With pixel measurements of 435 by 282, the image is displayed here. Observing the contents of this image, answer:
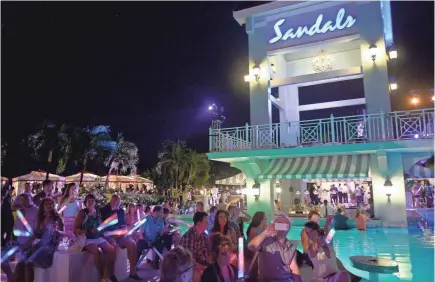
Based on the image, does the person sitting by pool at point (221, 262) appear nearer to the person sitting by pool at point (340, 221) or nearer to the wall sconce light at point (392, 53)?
the person sitting by pool at point (340, 221)

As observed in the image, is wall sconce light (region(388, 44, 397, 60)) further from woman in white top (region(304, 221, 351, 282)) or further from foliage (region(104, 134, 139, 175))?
Answer: foliage (region(104, 134, 139, 175))

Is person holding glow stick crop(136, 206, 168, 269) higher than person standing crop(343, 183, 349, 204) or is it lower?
lower

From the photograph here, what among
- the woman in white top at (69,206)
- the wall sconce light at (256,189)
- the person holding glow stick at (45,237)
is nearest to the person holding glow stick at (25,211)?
the person holding glow stick at (45,237)

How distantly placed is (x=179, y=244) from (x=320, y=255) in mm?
2075

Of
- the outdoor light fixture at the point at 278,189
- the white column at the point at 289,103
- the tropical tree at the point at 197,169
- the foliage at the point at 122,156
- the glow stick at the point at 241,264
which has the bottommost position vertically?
the glow stick at the point at 241,264

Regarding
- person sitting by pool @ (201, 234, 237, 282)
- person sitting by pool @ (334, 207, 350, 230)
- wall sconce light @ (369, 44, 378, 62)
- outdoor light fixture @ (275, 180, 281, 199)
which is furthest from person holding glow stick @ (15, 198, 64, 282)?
outdoor light fixture @ (275, 180, 281, 199)

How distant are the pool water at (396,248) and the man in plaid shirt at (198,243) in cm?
383

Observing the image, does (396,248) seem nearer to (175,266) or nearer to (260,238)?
(260,238)

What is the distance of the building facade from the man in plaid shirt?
8.57 m

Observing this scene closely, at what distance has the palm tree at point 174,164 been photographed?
87.6 feet

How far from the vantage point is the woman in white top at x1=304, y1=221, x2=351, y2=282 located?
470 centimetres

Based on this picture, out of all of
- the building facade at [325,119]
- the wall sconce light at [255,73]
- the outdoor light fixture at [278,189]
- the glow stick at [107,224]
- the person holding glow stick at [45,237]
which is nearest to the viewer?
the person holding glow stick at [45,237]

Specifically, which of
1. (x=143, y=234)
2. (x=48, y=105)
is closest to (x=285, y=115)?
(x=143, y=234)

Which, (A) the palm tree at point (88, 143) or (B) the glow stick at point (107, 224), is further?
(A) the palm tree at point (88, 143)
